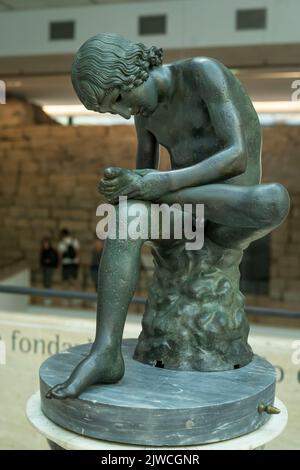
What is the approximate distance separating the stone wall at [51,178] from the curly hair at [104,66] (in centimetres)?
658

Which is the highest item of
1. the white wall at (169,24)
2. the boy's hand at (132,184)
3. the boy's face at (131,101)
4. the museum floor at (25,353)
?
the white wall at (169,24)

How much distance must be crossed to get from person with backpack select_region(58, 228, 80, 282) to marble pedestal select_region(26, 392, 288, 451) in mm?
5968

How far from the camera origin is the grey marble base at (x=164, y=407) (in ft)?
6.58

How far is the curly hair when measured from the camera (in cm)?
213

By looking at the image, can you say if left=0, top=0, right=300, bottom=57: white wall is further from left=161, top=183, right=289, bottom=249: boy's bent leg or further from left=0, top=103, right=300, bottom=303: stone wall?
left=161, top=183, right=289, bottom=249: boy's bent leg

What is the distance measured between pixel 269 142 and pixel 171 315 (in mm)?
5920

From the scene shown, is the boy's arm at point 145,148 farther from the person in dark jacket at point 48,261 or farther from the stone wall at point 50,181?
the stone wall at point 50,181

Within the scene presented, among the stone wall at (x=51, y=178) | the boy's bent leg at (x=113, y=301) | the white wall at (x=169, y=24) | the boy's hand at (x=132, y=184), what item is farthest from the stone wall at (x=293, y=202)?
the boy's bent leg at (x=113, y=301)

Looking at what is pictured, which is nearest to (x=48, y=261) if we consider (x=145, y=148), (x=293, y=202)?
(x=293, y=202)

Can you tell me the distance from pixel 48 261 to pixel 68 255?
0.29 meters

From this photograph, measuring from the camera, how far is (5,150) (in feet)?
33.1
